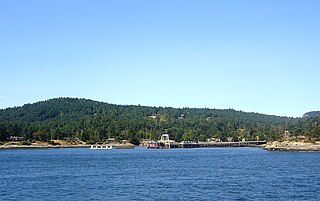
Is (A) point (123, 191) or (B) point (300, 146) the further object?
(B) point (300, 146)

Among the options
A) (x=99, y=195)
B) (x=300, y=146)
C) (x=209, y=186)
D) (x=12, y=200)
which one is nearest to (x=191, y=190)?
(x=209, y=186)

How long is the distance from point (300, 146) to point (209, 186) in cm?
12505

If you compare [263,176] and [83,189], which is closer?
[83,189]

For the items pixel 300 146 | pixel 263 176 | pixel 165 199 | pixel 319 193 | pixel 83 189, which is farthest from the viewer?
pixel 300 146

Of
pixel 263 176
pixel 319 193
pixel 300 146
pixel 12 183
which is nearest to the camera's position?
pixel 319 193

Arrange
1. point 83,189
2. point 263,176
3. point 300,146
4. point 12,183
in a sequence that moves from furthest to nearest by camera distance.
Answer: point 300,146
point 263,176
point 12,183
point 83,189

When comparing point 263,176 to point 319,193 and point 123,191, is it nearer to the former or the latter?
point 319,193

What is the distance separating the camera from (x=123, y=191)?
53625mm

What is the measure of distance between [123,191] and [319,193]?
21.3 meters

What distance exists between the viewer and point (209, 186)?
57531 millimetres

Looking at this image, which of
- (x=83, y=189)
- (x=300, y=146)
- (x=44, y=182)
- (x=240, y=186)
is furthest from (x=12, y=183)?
(x=300, y=146)

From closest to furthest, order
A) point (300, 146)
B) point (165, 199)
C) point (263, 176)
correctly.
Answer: point (165, 199)
point (263, 176)
point (300, 146)

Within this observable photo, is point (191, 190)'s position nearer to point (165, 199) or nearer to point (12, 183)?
point (165, 199)

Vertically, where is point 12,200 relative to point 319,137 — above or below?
below
